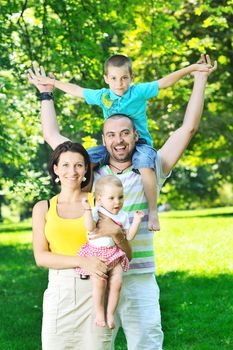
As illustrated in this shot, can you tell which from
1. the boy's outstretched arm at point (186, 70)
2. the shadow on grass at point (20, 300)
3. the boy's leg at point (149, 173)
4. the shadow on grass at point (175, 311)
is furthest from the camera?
the shadow on grass at point (20, 300)

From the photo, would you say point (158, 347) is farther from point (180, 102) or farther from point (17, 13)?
point (180, 102)

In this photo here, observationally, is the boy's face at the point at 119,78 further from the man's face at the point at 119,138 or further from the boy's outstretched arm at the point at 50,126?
the man's face at the point at 119,138

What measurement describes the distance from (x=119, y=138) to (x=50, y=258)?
2.31 ft

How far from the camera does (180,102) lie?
23.5 metres

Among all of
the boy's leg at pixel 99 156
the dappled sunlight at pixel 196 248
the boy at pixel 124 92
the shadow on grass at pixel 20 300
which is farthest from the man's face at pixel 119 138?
the dappled sunlight at pixel 196 248

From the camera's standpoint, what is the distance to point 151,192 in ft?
14.3

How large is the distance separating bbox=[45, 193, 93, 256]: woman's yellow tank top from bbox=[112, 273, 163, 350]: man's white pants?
1.31 feet

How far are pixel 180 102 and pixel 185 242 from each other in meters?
7.19

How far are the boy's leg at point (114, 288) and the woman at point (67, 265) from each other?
0.22 feet

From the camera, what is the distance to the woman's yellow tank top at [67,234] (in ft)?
12.5


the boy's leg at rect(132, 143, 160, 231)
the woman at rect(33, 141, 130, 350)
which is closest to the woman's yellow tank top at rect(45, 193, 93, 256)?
the woman at rect(33, 141, 130, 350)

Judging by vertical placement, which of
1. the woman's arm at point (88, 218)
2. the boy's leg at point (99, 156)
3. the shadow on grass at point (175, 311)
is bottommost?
the shadow on grass at point (175, 311)

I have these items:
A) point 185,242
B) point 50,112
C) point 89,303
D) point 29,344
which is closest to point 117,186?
point 89,303

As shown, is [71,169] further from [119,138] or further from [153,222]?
[153,222]
